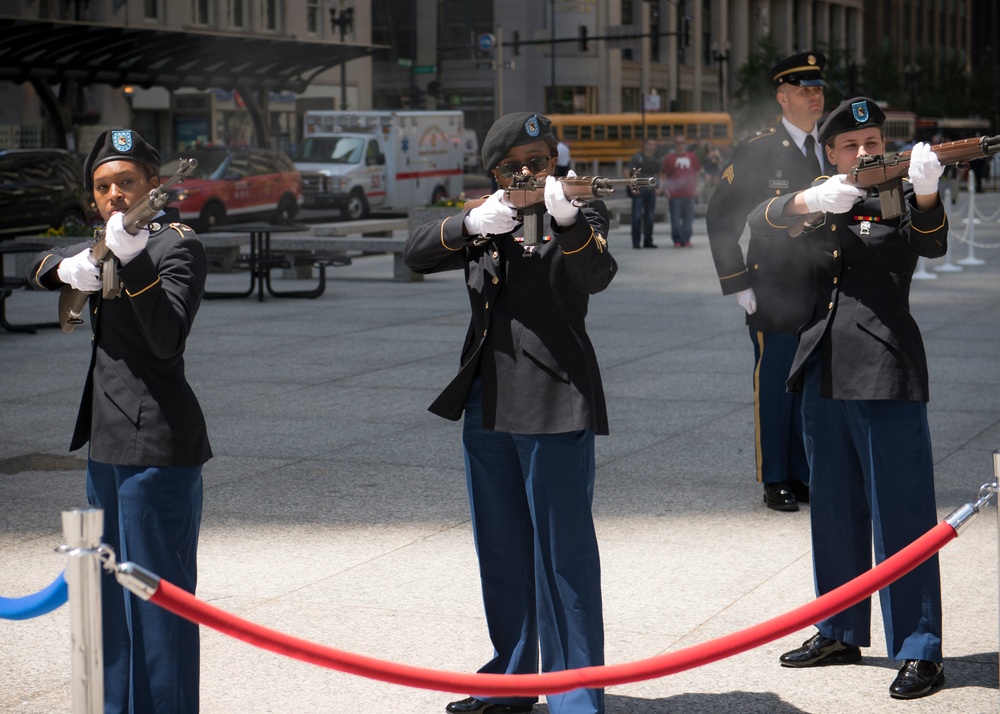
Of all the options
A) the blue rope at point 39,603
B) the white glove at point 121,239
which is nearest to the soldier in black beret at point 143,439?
the white glove at point 121,239

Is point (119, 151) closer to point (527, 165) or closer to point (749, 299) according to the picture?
point (527, 165)

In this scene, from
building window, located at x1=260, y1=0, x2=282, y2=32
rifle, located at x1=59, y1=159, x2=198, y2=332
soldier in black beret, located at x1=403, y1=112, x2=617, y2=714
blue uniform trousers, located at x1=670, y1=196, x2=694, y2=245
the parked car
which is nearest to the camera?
rifle, located at x1=59, y1=159, x2=198, y2=332

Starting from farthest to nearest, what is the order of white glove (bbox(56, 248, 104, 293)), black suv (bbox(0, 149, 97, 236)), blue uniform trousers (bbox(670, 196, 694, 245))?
blue uniform trousers (bbox(670, 196, 694, 245)) → black suv (bbox(0, 149, 97, 236)) → white glove (bbox(56, 248, 104, 293))

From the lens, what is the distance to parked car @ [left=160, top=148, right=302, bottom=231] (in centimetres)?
2681

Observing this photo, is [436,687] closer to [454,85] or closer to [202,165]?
[202,165]

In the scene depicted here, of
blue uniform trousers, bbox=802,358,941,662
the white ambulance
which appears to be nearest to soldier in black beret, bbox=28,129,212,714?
blue uniform trousers, bbox=802,358,941,662

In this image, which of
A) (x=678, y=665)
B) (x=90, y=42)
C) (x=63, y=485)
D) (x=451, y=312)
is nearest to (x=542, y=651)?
(x=678, y=665)

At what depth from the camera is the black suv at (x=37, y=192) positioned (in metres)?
25.0

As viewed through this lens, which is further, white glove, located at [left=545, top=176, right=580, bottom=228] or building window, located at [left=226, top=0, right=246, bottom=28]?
building window, located at [left=226, top=0, right=246, bottom=28]

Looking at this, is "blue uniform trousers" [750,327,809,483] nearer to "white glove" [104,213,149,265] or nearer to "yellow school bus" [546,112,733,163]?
"white glove" [104,213,149,265]

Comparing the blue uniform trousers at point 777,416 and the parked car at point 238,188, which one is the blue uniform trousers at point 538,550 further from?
the parked car at point 238,188

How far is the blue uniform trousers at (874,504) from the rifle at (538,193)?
4.37ft

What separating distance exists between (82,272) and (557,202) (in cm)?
128

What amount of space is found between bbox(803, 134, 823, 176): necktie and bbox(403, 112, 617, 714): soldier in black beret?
2.79m
